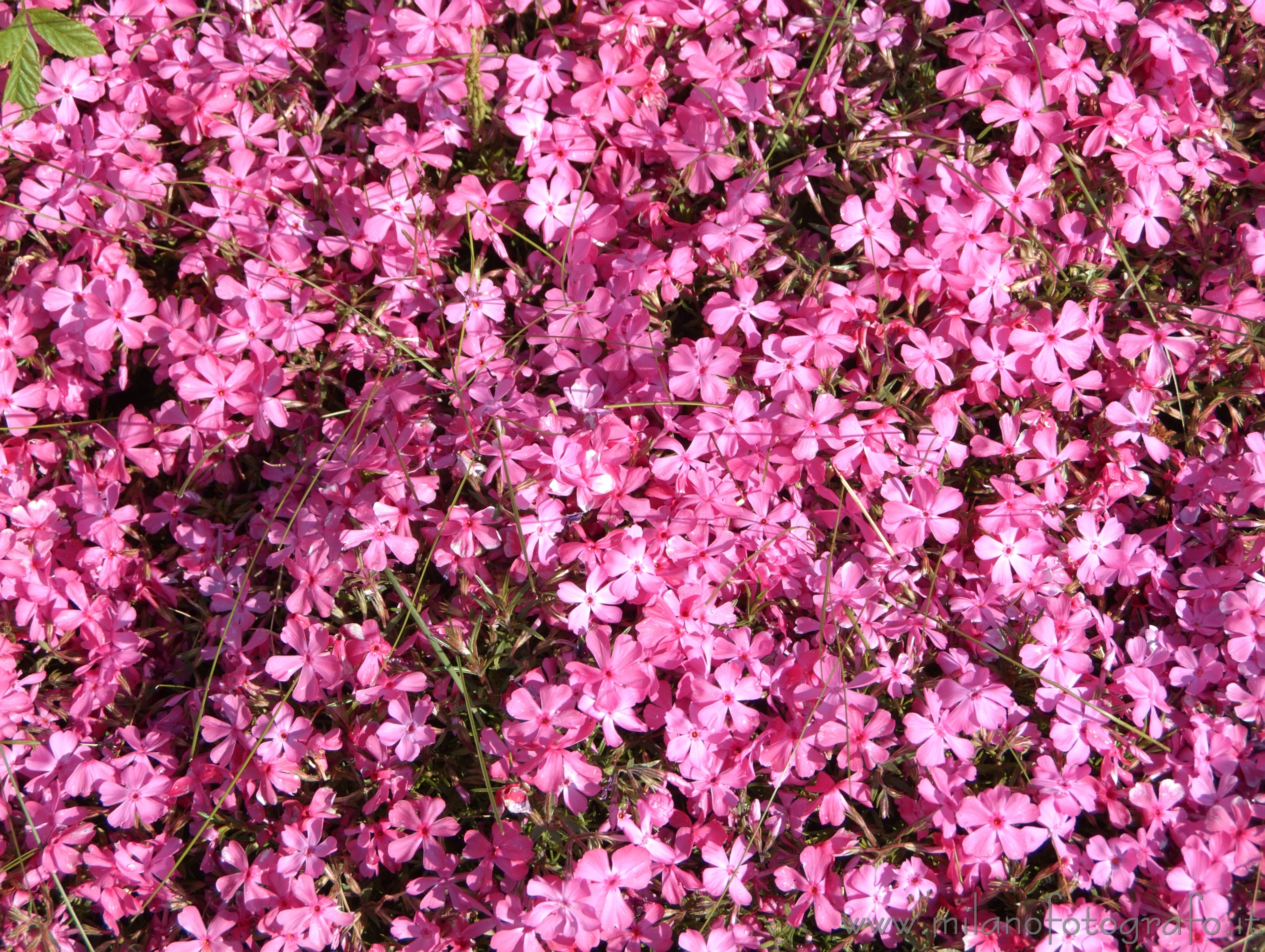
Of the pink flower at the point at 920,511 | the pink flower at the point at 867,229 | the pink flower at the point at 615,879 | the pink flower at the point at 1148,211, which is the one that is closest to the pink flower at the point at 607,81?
the pink flower at the point at 867,229

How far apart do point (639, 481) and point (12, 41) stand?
5.86ft

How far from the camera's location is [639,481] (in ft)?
6.45

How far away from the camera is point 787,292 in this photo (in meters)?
2.19

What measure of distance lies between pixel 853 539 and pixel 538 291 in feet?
3.18

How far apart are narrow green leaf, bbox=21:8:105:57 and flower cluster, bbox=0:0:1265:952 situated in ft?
0.32

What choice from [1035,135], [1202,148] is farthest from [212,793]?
[1202,148]

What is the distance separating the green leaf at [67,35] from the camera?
6.79 feet

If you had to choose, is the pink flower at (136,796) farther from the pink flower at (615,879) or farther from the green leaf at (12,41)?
the green leaf at (12,41)

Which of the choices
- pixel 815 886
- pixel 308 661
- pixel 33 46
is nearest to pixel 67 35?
pixel 33 46

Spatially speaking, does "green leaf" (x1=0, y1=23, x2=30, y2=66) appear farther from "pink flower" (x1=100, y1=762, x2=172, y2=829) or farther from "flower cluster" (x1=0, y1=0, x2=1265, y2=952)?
"pink flower" (x1=100, y1=762, x2=172, y2=829)

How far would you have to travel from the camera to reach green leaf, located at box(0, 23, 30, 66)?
6.81 ft

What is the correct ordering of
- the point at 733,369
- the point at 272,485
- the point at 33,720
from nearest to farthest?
the point at 733,369, the point at 33,720, the point at 272,485

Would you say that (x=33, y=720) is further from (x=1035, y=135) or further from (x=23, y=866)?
(x=1035, y=135)

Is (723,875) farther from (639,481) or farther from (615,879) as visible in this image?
(639,481)
